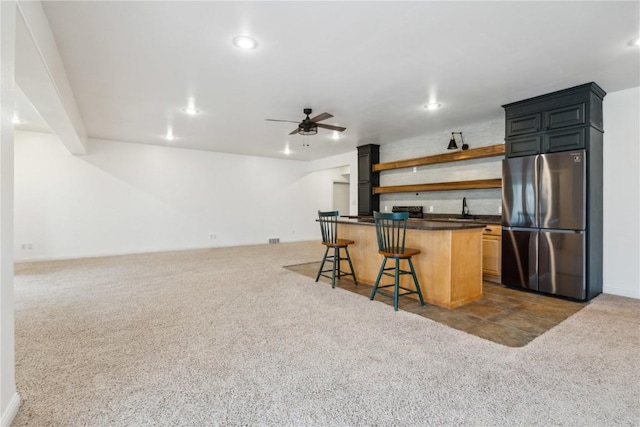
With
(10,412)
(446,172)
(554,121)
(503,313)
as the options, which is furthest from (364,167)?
(10,412)

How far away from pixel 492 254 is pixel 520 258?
0.44m

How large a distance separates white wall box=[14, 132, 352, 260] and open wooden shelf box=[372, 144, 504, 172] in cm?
363

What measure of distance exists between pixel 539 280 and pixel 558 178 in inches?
51.8

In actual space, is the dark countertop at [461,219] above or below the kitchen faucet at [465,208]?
below

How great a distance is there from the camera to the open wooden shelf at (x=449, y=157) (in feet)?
16.3

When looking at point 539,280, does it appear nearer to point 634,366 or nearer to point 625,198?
point 625,198

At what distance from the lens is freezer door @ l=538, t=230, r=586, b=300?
369 cm

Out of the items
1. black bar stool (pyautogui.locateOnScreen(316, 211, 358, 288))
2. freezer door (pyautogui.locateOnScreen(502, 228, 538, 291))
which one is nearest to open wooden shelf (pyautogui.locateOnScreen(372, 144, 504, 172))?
freezer door (pyautogui.locateOnScreen(502, 228, 538, 291))

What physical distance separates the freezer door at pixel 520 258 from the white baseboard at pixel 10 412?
5.00 m

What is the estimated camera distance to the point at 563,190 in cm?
380

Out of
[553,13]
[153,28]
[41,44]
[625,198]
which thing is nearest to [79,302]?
[41,44]

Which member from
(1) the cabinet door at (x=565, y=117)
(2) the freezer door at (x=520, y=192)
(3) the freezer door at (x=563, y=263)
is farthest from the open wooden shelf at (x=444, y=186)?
(3) the freezer door at (x=563, y=263)

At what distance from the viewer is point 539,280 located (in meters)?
4.00

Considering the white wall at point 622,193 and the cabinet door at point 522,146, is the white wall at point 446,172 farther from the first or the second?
the white wall at point 622,193
